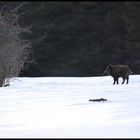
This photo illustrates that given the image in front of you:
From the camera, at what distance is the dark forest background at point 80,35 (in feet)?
146

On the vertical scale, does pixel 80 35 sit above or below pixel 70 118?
above

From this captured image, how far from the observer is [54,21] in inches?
1897

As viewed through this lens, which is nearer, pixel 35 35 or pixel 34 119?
pixel 34 119

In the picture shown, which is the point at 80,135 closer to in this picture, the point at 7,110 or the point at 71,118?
the point at 71,118

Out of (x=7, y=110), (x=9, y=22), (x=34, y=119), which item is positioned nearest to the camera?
(x=34, y=119)

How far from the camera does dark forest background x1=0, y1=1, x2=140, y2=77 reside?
4447 cm

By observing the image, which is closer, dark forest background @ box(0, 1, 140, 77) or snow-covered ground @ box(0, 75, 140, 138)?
snow-covered ground @ box(0, 75, 140, 138)

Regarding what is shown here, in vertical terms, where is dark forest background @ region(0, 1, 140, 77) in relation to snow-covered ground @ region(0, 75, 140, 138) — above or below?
above

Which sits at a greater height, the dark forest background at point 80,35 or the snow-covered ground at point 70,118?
the dark forest background at point 80,35

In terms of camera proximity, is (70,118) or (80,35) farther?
(80,35)

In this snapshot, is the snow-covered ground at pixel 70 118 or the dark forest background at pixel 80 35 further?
the dark forest background at pixel 80 35

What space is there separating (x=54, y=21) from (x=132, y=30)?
25.0ft

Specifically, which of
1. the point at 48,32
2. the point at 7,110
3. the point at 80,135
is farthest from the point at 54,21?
the point at 80,135

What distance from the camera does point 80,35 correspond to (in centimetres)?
4716
